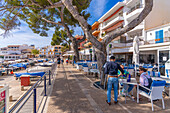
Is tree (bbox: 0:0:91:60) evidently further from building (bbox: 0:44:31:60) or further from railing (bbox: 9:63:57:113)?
building (bbox: 0:44:31:60)

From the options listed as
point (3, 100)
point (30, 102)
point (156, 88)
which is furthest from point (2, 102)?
point (156, 88)

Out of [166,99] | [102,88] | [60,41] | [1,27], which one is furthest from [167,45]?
[60,41]

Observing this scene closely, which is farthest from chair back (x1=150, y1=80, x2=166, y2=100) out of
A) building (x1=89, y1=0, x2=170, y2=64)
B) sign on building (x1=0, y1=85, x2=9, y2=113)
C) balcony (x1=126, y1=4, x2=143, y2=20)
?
balcony (x1=126, y1=4, x2=143, y2=20)

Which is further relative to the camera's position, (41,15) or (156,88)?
(41,15)

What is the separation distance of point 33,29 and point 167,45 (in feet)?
62.2

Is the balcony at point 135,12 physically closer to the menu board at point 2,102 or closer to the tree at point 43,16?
the tree at point 43,16

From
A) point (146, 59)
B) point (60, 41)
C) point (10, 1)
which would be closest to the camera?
point (10, 1)

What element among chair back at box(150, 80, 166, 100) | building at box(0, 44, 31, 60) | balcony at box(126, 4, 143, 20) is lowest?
chair back at box(150, 80, 166, 100)

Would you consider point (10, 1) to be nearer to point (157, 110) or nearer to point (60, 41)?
point (157, 110)

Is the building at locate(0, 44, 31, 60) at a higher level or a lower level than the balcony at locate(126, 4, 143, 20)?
lower

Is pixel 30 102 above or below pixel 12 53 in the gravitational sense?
below

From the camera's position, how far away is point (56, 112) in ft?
12.1

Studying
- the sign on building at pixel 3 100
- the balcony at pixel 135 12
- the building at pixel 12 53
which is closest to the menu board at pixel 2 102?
the sign on building at pixel 3 100

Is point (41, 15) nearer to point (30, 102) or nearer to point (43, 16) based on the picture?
point (43, 16)
